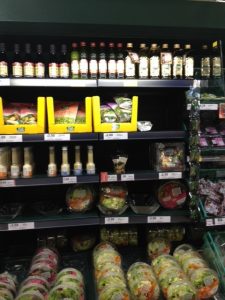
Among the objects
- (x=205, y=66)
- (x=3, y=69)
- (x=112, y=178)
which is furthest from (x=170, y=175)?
(x=3, y=69)

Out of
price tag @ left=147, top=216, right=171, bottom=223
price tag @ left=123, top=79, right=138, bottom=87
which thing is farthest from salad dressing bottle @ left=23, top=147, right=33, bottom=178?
price tag @ left=147, top=216, right=171, bottom=223

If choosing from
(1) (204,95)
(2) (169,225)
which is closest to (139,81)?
(1) (204,95)

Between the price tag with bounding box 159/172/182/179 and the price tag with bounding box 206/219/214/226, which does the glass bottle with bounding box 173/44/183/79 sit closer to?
the price tag with bounding box 159/172/182/179

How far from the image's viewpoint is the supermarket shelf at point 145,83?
8.11 feet

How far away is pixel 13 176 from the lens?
252cm

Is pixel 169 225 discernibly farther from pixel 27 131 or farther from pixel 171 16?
pixel 171 16

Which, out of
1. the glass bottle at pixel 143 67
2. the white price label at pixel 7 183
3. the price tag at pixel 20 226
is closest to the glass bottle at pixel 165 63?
the glass bottle at pixel 143 67

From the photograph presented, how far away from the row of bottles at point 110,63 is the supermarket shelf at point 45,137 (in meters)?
0.49

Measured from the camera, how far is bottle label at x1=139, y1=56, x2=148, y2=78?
2.57 metres

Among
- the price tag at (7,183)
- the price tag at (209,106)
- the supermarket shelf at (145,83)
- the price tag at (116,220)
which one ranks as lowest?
the price tag at (116,220)

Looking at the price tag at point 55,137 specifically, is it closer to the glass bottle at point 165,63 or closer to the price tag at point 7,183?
the price tag at point 7,183

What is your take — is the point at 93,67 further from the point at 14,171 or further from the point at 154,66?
the point at 14,171

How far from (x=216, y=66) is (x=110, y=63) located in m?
1.01

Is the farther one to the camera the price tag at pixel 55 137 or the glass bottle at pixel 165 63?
the glass bottle at pixel 165 63
